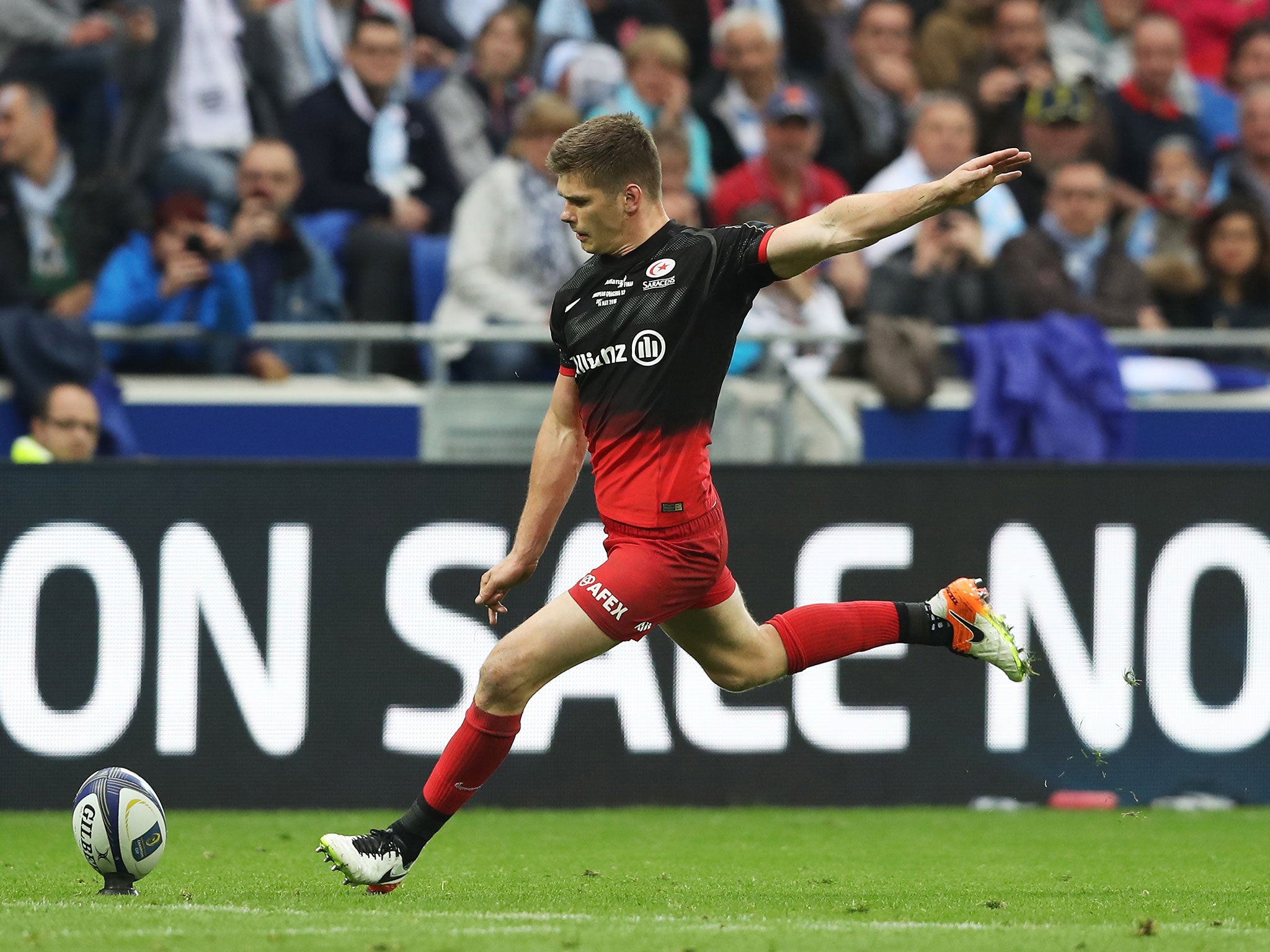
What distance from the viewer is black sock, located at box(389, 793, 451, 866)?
6.13 metres

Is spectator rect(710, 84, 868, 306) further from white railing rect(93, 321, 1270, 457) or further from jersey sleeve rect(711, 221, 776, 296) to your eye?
jersey sleeve rect(711, 221, 776, 296)

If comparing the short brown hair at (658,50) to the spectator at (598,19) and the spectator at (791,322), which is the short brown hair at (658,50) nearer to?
the spectator at (598,19)

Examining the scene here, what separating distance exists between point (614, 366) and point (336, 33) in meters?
7.21

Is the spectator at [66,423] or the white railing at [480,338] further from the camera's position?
the white railing at [480,338]

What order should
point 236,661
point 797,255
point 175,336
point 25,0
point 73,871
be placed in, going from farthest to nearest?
point 25,0, point 175,336, point 236,661, point 73,871, point 797,255

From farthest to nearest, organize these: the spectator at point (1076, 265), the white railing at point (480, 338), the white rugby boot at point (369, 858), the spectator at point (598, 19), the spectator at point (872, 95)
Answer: the spectator at point (598, 19) → the spectator at point (872, 95) → the spectator at point (1076, 265) → the white railing at point (480, 338) → the white rugby boot at point (369, 858)

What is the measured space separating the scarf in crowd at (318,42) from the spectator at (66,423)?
138 inches

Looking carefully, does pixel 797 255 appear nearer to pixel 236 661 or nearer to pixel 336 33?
pixel 236 661

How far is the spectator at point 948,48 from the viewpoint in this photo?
13.4m

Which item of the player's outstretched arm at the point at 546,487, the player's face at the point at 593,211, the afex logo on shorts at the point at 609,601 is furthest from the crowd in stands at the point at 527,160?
the afex logo on shorts at the point at 609,601

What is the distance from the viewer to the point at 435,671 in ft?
31.1

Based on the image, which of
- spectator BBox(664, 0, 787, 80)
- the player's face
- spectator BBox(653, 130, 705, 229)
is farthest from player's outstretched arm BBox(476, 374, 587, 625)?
spectator BBox(664, 0, 787, 80)

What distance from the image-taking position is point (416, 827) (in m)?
6.12

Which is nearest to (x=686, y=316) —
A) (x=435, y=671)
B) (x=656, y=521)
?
(x=656, y=521)
